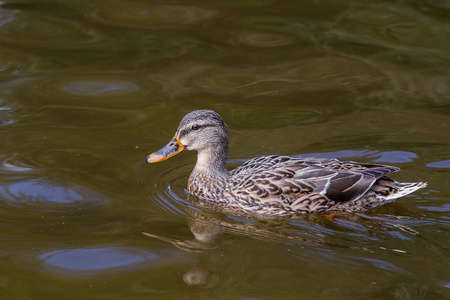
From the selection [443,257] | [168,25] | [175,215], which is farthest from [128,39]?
[443,257]

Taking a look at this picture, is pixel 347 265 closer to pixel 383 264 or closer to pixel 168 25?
pixel 383 264

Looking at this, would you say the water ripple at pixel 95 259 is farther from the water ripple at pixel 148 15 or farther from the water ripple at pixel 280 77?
the water ripple at pixel 148 15

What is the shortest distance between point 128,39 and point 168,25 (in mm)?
945

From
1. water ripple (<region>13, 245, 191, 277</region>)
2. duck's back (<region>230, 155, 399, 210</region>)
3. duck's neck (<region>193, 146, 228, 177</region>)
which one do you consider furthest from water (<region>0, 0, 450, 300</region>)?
duck's neck (<region>193, 146, 228, 177</region>)

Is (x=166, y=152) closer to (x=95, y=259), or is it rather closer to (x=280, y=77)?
(x=95, y=259)

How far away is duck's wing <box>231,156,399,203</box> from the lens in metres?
8.23

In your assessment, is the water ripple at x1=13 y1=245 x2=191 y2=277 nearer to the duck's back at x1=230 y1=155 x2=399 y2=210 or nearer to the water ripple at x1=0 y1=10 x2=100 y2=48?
the duck's back at x1=230 y1=155 x2=399 y2=210

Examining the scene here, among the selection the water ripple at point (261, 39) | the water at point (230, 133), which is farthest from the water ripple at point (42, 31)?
the water ripple at point (261, 39)

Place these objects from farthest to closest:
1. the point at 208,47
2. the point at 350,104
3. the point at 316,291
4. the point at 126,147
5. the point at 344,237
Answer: the point at 208,47 → the point at 350,104 → the point at 126,147 → the point at 344,237 → the point at 316,291

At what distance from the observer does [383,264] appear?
6.84 m

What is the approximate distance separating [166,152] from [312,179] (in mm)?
1801

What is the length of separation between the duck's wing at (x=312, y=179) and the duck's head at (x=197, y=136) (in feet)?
2.19

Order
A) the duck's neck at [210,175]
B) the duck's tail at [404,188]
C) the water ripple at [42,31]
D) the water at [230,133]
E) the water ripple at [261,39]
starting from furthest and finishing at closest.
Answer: the water ripple at [261,39], the water ripple at [42,31], the duck's neck at [210,175], the duck's tail at [404,188], the water at [230,133]

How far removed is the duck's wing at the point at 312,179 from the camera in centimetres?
823
